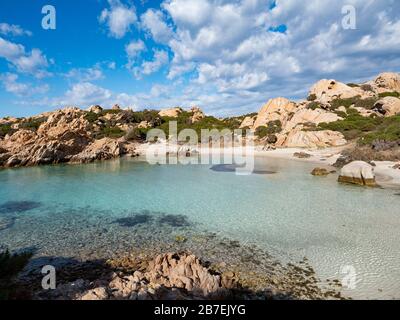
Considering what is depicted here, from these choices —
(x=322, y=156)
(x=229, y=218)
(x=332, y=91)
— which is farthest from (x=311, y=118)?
(x=229, y=218)

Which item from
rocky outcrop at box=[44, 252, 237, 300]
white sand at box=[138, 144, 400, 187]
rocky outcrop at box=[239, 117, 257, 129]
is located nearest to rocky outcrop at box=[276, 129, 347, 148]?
white sand at box=[138, 144, 400, 187]

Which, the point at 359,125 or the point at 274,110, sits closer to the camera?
the point at 359,125

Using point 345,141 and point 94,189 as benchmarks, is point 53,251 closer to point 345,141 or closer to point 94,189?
point 94,189

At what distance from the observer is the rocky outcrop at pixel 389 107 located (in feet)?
137

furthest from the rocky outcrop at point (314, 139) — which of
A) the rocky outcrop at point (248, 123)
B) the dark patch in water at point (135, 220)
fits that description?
the dark patch in water at point (135, 220)

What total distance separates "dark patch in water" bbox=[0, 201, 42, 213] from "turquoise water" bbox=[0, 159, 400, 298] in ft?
0.18

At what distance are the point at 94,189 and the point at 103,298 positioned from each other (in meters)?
14.8

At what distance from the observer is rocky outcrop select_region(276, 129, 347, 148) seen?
3645 centimetres

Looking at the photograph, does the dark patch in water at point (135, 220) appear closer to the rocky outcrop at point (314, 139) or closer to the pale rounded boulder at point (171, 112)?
the rocky outcrop at point (314, 139)

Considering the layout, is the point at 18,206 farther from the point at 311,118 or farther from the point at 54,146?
the point at 311,118

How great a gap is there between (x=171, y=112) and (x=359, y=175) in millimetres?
53842

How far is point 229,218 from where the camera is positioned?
41.8ft

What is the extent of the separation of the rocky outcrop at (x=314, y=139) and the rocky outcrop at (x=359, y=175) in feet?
60.4

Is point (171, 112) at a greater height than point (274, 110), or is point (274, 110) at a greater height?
point (171, 112)
